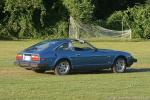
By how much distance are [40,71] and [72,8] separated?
3740cm

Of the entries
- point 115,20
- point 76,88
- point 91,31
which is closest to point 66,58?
point 76,88

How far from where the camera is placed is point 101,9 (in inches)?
2462

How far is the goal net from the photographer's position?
54.9m

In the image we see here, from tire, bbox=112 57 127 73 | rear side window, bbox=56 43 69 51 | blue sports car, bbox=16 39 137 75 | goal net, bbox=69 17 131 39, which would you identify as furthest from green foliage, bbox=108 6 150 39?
rear side window, bbox=56 43 69 51

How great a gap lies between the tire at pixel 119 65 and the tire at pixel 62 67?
2.24 meters

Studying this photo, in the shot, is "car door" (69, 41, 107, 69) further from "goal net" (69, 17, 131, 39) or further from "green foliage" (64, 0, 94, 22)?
"green foliage" (64, 0, 94, 22)

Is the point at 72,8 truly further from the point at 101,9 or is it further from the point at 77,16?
the point at 101,9

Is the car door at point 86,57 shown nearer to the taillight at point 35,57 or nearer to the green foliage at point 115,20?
the taillight at point 35,57

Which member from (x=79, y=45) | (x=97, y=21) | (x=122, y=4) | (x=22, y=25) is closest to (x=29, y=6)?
(x=22, y=25)

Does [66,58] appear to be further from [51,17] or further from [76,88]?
[51,17]

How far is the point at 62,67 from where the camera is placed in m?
20.5

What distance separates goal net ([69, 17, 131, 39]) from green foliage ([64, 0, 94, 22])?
2.77ft

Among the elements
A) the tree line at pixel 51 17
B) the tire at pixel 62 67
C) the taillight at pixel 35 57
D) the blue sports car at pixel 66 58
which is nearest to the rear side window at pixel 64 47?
the blue sports car at pixel 66 58

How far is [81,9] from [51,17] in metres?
3.46
